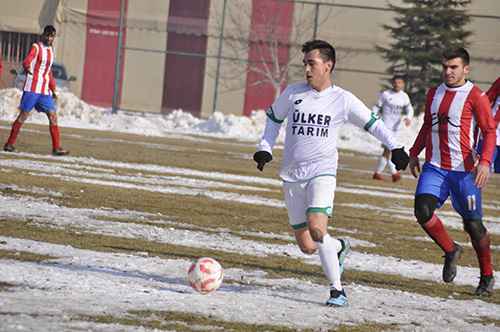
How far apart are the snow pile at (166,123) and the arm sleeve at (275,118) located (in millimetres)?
26361

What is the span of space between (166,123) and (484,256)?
107 feet

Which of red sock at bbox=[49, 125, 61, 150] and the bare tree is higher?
the bare tree

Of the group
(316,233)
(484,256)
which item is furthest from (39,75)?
(316,233)

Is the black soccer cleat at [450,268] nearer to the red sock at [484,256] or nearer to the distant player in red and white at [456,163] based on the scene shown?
the distant player in red and white at [456,163]

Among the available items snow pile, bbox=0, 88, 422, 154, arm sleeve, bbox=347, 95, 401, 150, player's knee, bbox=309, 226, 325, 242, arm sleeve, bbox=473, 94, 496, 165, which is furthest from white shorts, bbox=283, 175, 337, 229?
snow pile, bbox=0, 88, 422, 154

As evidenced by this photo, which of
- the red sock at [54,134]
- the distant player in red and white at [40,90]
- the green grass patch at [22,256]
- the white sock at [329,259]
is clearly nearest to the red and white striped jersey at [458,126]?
the white sock at [329,259]

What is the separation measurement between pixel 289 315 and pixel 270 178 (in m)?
14.1

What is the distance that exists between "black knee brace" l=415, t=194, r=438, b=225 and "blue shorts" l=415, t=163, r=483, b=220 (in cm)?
4

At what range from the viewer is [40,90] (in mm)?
21578

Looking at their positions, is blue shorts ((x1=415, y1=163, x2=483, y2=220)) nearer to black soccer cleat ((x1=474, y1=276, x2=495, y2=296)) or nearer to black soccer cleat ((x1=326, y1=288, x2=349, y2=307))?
black soccer cleat ((x1=474, y1=276, x2=495, y2=296))

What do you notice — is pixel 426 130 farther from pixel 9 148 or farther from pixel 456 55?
pixel 9 148

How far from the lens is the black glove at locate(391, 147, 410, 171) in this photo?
31.0 feet

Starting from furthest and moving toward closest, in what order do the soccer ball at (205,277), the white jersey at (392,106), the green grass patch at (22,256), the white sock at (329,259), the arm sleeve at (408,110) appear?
the arm sleeve at (408,110)
the white jersey at (392,106)
the green grass patch at (22,256)
the white sock at (329,259)
the soccer ball at (205,277)

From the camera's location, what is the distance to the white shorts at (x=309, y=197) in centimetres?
924
